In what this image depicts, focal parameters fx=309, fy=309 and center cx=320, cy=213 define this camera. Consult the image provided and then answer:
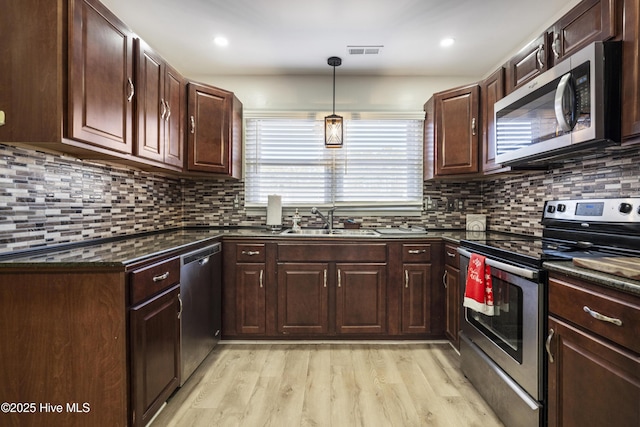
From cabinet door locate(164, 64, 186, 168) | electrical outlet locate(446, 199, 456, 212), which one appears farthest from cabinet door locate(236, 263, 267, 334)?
electrical outlet locate(446, 199, 456, 212)

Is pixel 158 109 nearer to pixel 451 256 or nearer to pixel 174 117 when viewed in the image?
pixel 174 117

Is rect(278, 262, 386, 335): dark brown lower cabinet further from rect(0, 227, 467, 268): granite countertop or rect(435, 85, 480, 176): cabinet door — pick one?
rect(435, 85, 480, 176): cabinet door

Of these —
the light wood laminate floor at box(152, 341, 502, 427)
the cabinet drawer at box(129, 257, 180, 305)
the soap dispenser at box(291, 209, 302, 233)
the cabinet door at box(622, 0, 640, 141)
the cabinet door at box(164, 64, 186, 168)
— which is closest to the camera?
the cabinet door at box(622, 0, 640, 141)

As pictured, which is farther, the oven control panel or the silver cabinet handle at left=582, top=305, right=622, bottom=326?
the oven control panel

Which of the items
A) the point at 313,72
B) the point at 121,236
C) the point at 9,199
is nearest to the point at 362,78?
the point at 313,72

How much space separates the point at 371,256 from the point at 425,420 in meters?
1.17

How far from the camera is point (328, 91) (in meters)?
3.18

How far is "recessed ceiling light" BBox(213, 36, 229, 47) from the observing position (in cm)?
251

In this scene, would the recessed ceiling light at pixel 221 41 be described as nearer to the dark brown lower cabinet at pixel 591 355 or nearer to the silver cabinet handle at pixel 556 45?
the silver cabinet handle at pixel 556 45

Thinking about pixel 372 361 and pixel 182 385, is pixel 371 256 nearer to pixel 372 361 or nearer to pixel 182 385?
pixel 372 361

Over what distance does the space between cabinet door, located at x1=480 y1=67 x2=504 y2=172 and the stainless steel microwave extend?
0.44 meters

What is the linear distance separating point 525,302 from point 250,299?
190cm

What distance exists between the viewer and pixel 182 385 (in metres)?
1.97

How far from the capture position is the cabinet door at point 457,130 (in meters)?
2.58
